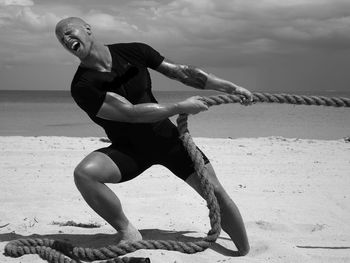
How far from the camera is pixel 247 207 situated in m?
4.38

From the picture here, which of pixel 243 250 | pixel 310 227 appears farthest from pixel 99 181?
pixel 310 227

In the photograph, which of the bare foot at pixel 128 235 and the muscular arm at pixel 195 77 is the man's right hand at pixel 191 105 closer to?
the muscular arm at pixel 195 77

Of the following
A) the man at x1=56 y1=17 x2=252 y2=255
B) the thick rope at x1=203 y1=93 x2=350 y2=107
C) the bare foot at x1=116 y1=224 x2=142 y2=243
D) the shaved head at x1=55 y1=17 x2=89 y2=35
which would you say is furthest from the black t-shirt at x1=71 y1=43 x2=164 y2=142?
the bare foot at x1=116 y1=224 x2=142 y2=243

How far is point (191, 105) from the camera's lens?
280 cm

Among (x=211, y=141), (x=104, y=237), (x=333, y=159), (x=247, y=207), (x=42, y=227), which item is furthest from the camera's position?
(x=211, y=141)

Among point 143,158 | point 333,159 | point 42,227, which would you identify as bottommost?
point 333,159

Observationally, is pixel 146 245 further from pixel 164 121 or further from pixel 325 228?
pixel 325 228

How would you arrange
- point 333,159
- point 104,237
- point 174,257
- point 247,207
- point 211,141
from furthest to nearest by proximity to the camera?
point 211,141
point 333,159
point 247,207
point 104,237
point 174,257

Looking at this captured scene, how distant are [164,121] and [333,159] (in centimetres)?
485

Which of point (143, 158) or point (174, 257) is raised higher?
point (143, 158)

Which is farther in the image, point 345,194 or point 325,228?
point 345,194

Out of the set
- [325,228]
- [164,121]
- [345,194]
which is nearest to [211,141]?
[345,194]

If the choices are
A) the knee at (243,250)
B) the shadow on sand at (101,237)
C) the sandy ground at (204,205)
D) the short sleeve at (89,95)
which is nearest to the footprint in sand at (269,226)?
the sandy ground at (204,205)

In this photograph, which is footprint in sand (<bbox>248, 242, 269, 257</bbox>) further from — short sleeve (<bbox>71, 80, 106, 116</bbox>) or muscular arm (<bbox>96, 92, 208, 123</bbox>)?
Result: short sleeve (<bbox>71, 80, 106, 116</bbox>)
